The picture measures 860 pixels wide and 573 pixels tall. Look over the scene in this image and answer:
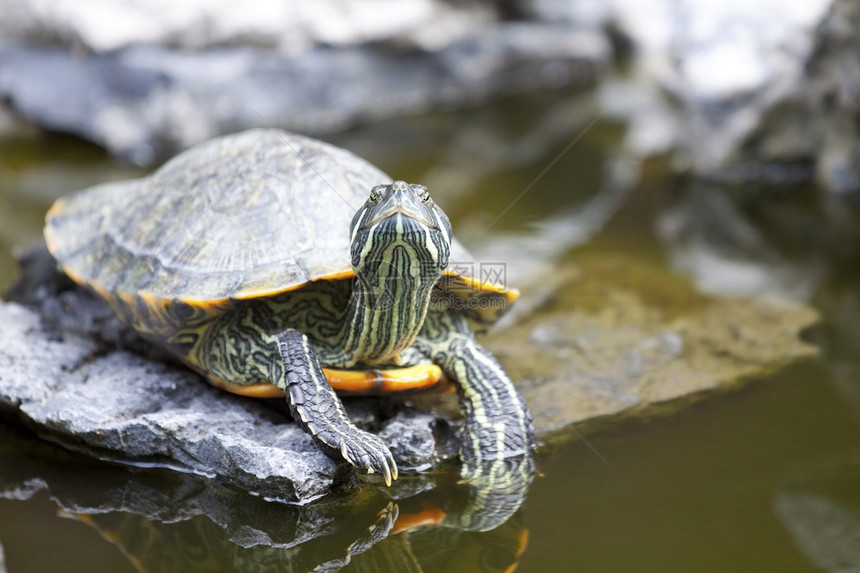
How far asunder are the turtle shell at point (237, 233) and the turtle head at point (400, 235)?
298mm

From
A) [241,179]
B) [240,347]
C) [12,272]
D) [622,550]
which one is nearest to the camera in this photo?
[622,550]

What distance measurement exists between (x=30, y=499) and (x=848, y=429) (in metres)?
3.34

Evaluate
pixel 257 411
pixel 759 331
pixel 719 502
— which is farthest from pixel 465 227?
A: pixel 719 502

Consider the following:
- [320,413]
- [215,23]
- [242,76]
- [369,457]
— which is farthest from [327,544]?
[215,23]

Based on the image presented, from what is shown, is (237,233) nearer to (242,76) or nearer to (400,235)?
(400,235)

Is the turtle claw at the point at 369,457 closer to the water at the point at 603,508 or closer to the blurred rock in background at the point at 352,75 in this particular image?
the water at the point at 603,508

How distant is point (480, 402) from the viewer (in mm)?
3260

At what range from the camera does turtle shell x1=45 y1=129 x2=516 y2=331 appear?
311cm

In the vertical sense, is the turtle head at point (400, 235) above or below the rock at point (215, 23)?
below

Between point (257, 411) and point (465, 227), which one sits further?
point (465, 227)

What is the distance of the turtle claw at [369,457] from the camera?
2.76 meters

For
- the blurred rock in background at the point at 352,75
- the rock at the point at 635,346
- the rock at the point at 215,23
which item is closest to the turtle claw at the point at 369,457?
the rock at the point at 635,346

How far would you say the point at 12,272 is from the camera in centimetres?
489

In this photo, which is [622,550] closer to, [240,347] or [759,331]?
[240,347]
